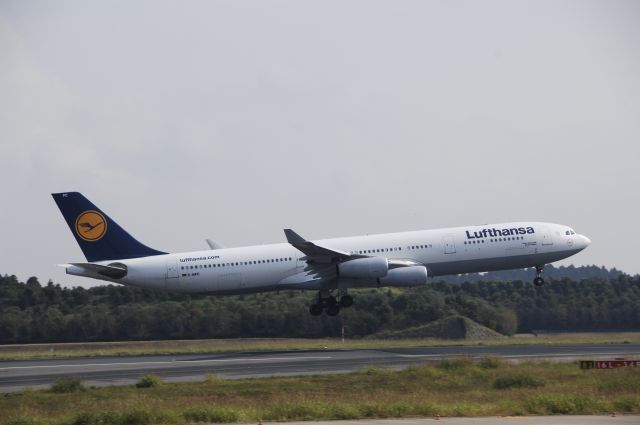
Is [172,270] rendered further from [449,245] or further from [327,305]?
[449,245]

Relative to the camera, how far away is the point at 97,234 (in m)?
56.5

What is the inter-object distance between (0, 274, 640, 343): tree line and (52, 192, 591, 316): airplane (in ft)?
18.1

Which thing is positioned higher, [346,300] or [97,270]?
[97,270]

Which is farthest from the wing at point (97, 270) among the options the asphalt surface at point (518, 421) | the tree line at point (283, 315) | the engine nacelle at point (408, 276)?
the asphalt surface at point (518, 421)

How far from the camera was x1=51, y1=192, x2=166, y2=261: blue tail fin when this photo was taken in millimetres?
56344

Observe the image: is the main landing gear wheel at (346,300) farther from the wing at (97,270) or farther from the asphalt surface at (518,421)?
the asphalt surface at (518,421)

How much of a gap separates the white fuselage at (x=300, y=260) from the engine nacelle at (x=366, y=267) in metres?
1.32

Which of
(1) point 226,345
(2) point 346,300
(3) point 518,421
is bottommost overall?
(3) point 518,421

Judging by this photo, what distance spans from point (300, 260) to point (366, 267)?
13.5 ft

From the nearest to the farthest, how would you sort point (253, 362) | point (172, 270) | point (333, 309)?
point (253, 362) < point (172, 270) < point (333, 309)

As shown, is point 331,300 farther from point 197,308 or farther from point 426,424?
point 426,424

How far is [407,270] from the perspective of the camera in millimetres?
53312

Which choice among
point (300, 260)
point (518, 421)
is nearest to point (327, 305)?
point (300, 260)

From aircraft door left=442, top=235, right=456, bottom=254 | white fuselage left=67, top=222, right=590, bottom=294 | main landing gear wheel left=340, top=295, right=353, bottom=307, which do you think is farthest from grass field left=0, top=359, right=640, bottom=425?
main landing gear wheel left=340, top=295, right=353, bottom=307
